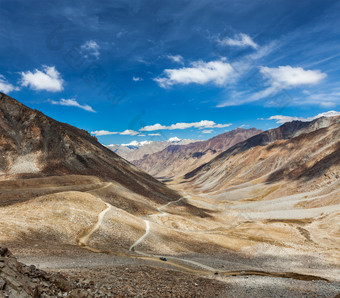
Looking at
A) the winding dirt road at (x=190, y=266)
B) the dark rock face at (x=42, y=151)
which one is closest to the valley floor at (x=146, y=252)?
the winding dirt road at (x=190, y=266)

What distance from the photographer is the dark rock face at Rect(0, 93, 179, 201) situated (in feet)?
374

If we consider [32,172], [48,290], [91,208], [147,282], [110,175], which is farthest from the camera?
[110,175]

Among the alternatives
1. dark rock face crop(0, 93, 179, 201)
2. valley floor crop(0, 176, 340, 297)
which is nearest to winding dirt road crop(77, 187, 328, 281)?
valley floor crop(0, 176, 340, 297)

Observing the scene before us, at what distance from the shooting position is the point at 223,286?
22984 millimetres

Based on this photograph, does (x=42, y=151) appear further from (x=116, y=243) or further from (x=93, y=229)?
(x=116, y=243)

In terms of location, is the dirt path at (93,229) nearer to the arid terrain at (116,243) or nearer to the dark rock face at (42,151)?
the arid terrain at (116,243)

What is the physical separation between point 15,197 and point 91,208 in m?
24.3

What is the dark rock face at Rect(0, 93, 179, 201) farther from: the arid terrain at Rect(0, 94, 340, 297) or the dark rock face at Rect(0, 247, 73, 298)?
the dark rock face at Rect(0, 247, 73, 298)

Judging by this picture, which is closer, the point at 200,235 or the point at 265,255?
the point at 265,255

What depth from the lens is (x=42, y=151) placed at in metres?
124

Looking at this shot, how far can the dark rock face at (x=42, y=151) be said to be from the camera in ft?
374

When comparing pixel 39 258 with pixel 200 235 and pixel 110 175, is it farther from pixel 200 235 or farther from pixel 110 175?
pixel 110 175

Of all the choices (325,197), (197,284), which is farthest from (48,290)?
(325,197)

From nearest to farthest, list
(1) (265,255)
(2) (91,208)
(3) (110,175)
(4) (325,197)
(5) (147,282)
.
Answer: (5) (147,282), (1) (265,255), (2) (91,208), (3) (110,175), (4) (325,197)
